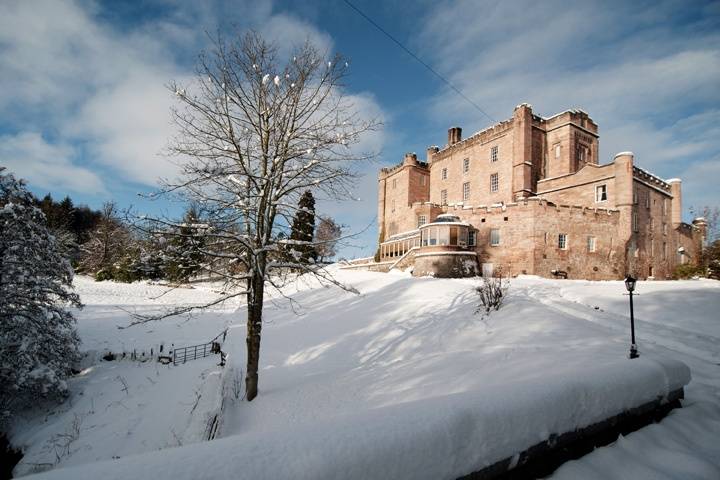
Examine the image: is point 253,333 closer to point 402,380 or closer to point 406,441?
point 402,380

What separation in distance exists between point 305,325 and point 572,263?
70.8ft

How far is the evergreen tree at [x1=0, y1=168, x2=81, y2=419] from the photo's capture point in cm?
1038

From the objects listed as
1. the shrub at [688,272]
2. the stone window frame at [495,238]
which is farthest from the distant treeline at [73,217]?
the shrub at [688,272]

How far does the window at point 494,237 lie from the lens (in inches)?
1051

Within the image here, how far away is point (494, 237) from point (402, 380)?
842 inches

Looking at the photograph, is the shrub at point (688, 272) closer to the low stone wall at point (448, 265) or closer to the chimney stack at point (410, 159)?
the low stone wall at point (448, 265)

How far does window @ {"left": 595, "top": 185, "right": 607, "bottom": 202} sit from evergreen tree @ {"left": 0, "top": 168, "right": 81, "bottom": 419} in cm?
3623

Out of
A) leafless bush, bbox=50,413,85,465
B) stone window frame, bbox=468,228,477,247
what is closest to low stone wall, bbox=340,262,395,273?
stone window frame, bbox=468,228,477,247

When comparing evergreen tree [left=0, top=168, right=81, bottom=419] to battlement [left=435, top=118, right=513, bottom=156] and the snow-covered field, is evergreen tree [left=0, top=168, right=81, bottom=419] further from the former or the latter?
battlement [left=435, top=118, right=513, bottom=156]

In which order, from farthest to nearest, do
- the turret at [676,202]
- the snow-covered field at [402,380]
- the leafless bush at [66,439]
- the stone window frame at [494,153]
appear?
the stone window frame at [494,153] < the turret at [676,202] < the leafless bush at [66,439] < the snow-covered field at [402,380]

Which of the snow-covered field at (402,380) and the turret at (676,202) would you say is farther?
the turret at (676,202)

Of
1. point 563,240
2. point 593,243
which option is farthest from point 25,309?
point 593,243

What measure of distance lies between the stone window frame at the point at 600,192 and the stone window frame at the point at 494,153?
9724 millimetres

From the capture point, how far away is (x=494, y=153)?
34938 mm
